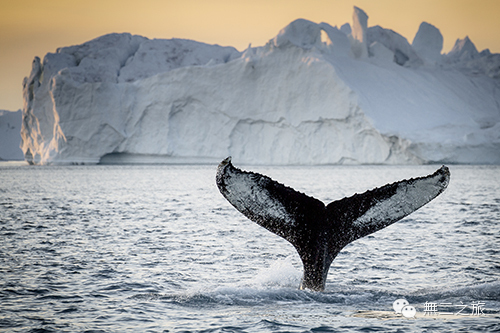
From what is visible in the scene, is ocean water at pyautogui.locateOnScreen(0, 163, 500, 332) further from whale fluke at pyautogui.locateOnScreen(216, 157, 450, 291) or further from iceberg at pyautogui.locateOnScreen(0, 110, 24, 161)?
iceberg at pyautogui.locateOnScreen(0, 110, 24, 161)

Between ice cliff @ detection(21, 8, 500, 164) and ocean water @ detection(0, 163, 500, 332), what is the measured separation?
82.3ft

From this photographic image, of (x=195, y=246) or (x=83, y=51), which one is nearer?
(x=195, y=246)

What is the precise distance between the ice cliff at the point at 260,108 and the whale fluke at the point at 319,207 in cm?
3139

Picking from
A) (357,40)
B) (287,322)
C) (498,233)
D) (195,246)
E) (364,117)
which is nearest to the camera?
(287,322)

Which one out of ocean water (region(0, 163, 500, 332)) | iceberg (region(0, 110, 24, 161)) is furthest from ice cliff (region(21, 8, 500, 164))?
iceberg (region(0, 110, 24, 161))

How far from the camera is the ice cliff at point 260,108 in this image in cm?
3659

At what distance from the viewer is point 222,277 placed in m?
6.29

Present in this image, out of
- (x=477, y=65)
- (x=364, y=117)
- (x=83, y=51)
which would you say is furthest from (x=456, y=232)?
(x=477, y=65)

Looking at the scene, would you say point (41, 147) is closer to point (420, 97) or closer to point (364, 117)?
point (364, 117)

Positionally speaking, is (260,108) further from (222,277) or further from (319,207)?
(319,207)

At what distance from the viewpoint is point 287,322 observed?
4305mm

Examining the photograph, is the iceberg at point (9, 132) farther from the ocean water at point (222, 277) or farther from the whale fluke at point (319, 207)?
the whale fluke at point (319, 207)

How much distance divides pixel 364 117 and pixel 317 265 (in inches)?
1262

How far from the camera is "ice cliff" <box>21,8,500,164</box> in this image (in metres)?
36.6
